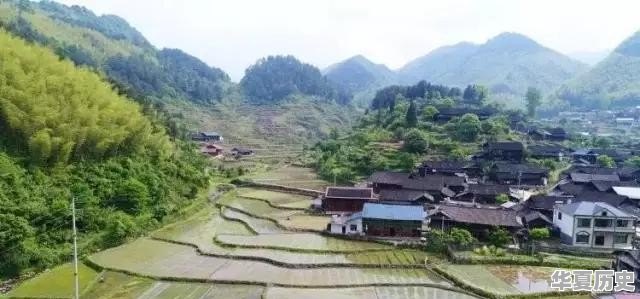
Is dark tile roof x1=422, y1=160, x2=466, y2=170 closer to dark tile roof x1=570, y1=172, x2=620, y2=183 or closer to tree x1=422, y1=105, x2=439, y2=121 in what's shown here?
dark tile roof x1=570, y1=172, x2=620, y2=183

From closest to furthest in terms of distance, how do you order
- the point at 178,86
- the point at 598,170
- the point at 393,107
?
the point at 598,170
the point at 393,107
the point at 178,86

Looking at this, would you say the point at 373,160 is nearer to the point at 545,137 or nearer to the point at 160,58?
the point at 545,137

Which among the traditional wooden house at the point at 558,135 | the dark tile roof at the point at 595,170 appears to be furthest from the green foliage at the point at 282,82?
the dark tile roof at the point at 595,170

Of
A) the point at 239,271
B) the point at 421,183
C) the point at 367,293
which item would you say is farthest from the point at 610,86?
the point at 239,271

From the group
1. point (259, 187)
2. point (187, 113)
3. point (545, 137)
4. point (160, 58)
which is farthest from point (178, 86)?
point (545, 137)

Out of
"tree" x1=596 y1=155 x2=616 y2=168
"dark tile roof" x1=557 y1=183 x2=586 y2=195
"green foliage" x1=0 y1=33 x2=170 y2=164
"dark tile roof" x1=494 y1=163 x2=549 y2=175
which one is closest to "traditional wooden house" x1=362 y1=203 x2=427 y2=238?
"dark tile roof" x1=557 y1=183 x2=586 y2=195

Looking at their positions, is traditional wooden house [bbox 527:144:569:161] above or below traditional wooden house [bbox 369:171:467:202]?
above
